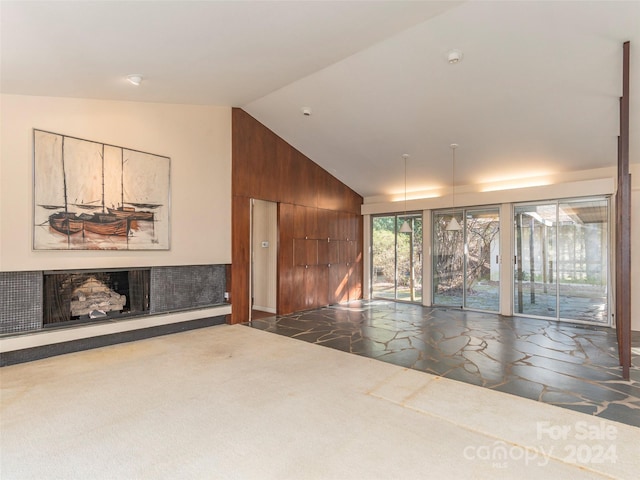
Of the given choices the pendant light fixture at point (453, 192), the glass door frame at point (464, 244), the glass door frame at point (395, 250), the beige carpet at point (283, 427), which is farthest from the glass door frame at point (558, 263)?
the beige carpet at point (283, 427)

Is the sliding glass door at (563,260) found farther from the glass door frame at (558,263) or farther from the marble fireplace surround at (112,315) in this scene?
the marble fireplace surround at (112,315)

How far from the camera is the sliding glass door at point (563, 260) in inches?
247

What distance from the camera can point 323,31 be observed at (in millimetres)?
3621

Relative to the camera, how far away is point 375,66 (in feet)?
14.9

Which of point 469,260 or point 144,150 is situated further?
point 469,260

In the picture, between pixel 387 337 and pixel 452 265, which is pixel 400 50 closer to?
pixel 387 337

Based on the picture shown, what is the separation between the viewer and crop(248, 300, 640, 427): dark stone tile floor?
3.31 meters

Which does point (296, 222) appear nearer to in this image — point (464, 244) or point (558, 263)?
point (464, 244)

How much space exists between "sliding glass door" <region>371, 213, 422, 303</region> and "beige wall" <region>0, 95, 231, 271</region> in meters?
4.51

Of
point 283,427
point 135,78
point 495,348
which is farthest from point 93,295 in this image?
point 495,348

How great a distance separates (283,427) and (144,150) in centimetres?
444

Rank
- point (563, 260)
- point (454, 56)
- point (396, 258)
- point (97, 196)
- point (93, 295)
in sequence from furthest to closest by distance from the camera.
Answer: point (396, 258) → point (563, 260) → point (93, 295) → point (97, 196) → point (454, 56)

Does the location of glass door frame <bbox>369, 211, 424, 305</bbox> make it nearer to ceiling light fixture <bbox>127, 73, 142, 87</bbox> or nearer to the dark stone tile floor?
the dark stone tile floor

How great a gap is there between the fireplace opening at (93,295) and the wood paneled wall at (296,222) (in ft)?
5.12
